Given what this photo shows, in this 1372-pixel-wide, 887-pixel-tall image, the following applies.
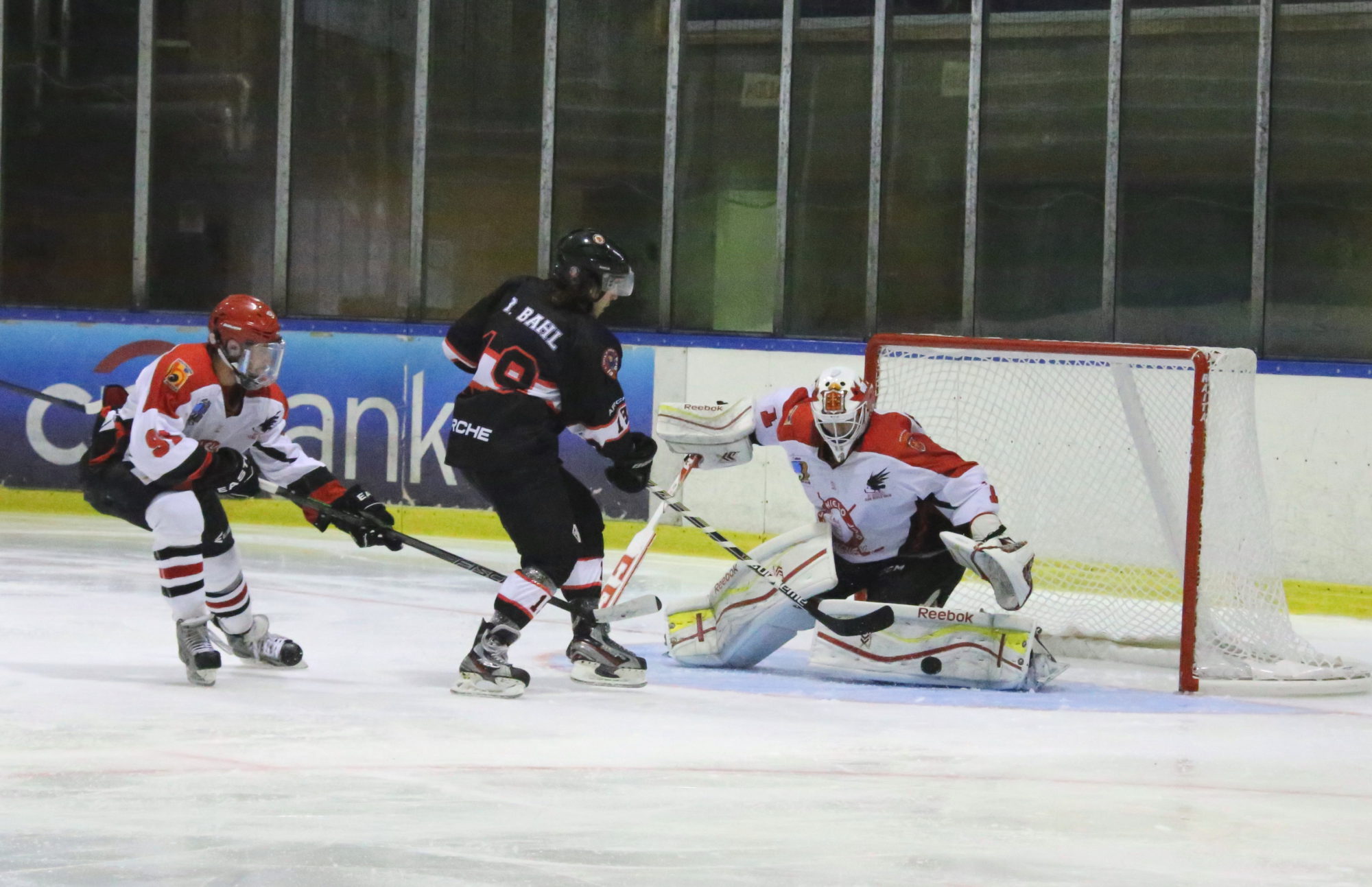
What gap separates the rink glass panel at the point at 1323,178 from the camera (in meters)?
7.38

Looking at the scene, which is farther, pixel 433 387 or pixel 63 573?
pixel 433 387

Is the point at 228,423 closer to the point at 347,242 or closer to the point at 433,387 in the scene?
the point at 433,387

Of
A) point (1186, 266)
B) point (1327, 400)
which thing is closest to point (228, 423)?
point (1327, 400)

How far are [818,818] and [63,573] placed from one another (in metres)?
3.82

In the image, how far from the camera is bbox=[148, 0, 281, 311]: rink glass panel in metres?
8.91

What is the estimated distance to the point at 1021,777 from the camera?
3.42 meters

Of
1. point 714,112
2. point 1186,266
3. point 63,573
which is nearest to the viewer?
point 63,573

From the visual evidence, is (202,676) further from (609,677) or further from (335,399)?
(335,399)

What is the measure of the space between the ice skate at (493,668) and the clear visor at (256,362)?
2.53 feet

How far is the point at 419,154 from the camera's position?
8695 mm

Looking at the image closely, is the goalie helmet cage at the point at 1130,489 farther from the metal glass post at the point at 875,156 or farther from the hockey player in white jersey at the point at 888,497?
the metal glass post at the point at 875,156

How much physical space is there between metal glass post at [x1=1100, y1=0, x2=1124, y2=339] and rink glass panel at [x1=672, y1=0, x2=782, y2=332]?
150cm

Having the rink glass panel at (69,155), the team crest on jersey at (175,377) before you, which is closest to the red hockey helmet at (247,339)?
the team crest on jersey at (175,377)

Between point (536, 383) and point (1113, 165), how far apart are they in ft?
14.0
